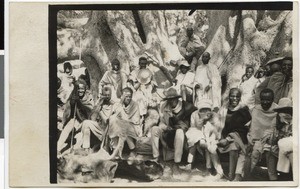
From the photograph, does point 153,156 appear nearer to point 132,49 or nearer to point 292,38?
point 132,49

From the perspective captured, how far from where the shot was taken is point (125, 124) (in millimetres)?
2355

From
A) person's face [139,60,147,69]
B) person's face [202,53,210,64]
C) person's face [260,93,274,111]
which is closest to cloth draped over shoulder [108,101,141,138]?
person's face [139,60,147,69]

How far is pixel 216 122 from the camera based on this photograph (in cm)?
236

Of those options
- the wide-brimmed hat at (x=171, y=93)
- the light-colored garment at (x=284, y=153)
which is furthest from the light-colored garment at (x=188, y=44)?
the light-colored garment at (x=284, y=153)

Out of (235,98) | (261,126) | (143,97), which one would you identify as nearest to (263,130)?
(261,126)

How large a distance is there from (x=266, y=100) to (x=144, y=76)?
1.17 feet

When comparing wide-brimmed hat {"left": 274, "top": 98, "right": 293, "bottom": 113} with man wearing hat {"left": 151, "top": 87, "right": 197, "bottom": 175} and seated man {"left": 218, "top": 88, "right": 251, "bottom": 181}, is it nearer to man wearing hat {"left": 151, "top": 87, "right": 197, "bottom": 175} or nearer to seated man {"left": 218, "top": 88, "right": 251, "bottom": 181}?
seated man {"left": 218, "top": 88, "right": 251, "bottom": 181}

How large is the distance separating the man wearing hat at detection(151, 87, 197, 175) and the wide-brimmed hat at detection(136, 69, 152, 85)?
0.20 feet

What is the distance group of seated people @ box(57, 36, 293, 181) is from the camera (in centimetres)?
235

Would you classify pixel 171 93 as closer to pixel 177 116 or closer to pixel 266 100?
pixel 177 116

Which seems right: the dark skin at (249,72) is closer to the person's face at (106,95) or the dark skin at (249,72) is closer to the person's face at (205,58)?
the person's face at (205,58)

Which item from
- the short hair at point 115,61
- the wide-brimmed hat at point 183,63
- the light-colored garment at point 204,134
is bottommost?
the light-colored garment at point 204,134

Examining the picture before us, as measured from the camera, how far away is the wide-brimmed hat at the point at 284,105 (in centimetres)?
235

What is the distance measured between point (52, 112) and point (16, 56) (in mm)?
192
